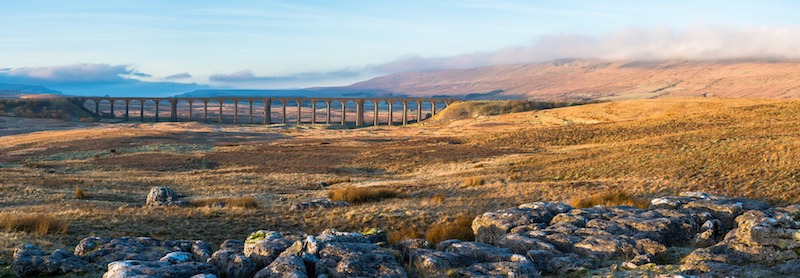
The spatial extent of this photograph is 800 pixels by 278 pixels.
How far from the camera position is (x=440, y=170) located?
130 feet

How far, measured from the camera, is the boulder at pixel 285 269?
977 centimetres

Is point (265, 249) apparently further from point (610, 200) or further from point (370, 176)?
point (370, 176)

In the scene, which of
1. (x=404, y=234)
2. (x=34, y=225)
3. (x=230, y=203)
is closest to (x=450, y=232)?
(x=404, y=234)

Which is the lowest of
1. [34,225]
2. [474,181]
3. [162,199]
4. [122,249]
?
[474,181]

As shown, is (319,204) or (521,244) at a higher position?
(521,244)

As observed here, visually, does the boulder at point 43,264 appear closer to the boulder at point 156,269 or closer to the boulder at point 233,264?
the boulder at point 156,269

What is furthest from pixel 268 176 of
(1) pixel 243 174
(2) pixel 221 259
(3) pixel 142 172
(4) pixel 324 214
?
(2) pixel 221 259

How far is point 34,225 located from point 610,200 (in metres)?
Answer: 17.4

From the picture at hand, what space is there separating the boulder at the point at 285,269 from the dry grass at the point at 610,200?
11.8m

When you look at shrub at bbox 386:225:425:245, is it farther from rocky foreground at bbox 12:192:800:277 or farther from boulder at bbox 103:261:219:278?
boulder at bbox 103:261:219:278

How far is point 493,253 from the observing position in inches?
449


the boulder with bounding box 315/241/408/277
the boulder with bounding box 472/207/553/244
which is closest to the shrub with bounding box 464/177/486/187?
the boulder with bounding box 472/207/553/244

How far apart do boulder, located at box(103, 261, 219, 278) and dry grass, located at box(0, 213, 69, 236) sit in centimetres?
637

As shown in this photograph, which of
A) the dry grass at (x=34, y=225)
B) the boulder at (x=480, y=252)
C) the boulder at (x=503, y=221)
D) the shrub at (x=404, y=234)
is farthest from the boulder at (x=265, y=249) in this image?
the dry grass at (x=34, y=225)
